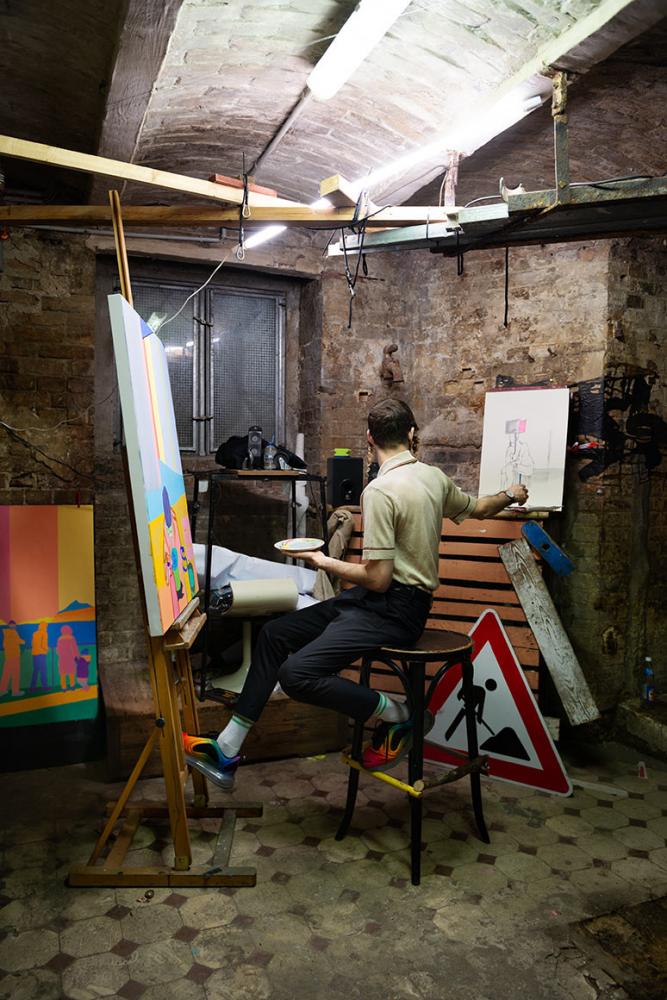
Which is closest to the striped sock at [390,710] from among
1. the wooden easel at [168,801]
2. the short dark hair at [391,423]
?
the wooden easel at [168,801]

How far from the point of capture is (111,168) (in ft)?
9.27

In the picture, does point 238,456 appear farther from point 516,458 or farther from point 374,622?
point 374,622

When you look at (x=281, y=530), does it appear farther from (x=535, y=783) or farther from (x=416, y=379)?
(x=535, y=783)

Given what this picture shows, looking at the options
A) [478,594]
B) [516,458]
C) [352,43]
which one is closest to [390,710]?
[478,594]

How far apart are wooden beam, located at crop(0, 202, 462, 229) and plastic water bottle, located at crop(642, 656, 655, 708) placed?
119 inches

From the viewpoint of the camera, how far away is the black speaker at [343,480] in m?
4.53

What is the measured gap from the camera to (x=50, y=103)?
3438mm

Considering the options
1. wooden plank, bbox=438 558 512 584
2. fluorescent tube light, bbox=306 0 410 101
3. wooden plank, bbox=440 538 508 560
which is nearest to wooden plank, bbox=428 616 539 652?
wooden plank, bbox=438 558 512 584

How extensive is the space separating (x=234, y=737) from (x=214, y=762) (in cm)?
13

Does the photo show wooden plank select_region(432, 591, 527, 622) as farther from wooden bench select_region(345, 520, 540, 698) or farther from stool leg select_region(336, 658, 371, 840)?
stool leg select_region(336, 658, 371, 840)

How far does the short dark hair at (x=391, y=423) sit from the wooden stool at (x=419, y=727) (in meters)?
0.89

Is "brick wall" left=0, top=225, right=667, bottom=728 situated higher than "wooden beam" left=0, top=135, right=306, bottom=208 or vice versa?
"wooden beam" left=0, top=135, right=306, bottom=208

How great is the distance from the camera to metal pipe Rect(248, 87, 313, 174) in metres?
3.30

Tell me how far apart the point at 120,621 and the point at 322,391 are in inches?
82.5
